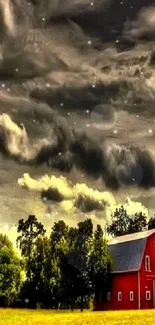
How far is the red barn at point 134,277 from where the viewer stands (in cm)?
5181

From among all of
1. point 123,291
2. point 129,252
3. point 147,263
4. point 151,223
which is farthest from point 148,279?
point 151,223

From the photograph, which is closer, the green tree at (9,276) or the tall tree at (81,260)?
the tall tree at (81,260)

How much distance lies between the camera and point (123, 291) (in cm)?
5250

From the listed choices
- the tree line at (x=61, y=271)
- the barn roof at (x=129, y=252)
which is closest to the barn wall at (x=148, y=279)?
the barn roof at (x=129, y=252)

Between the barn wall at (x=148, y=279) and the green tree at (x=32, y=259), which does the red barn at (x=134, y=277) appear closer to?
the barn wall at (x=148, y=279)

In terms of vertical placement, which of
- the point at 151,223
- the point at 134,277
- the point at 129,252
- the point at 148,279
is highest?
the point at 151,223

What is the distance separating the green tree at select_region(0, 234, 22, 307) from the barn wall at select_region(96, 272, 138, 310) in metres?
7.57

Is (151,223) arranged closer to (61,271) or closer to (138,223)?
(138,223)

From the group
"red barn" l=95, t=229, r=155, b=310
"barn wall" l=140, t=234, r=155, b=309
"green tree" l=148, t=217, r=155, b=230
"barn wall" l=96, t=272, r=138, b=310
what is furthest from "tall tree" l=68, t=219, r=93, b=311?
"green tree" l=148, t=217, r=155, b=230

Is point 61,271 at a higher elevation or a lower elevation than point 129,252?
lower

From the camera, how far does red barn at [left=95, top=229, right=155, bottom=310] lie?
51.8 metres

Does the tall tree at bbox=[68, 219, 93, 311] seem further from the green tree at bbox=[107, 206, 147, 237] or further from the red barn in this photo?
the green tree at bbox=[107, 206, 147, 237]

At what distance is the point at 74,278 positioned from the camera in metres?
49.6

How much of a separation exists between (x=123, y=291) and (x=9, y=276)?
11067 mm
